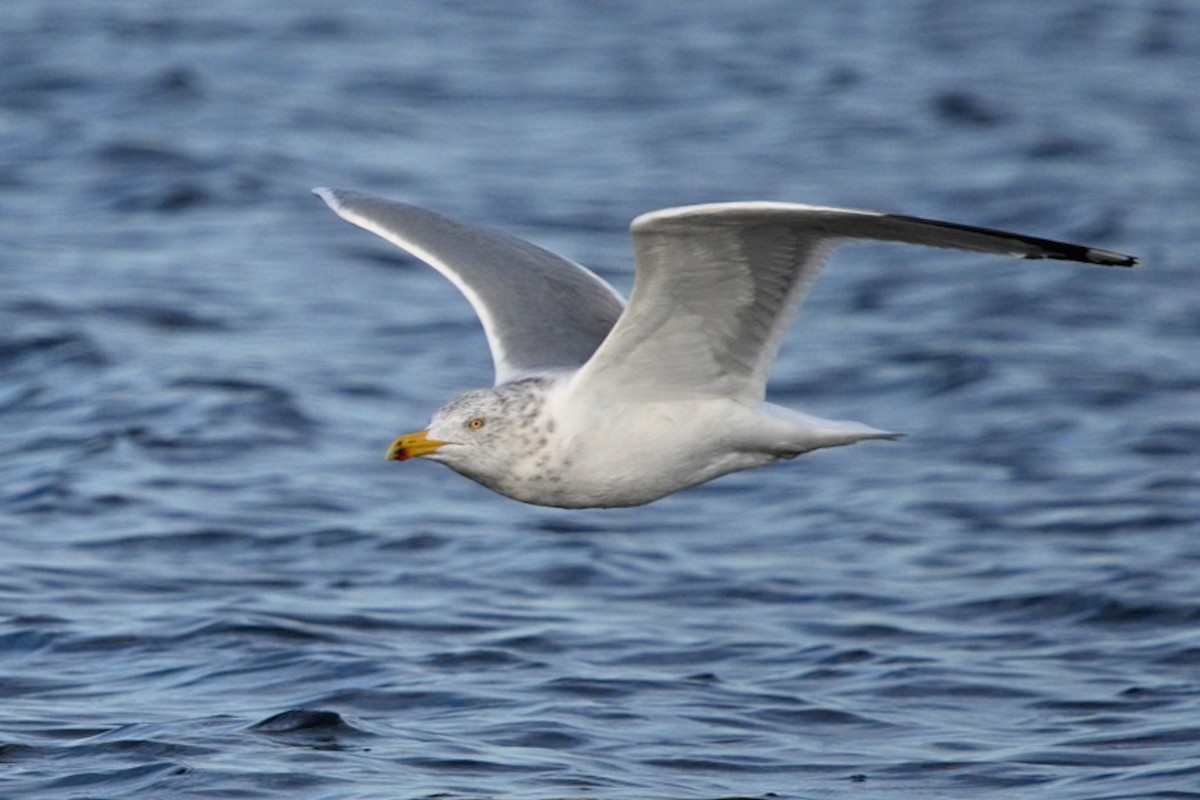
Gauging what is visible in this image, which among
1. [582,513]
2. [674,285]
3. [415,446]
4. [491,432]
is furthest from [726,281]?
[582,513]

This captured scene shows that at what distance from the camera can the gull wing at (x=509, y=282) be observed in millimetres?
8102

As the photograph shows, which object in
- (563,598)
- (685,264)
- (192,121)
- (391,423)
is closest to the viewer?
(685,264)

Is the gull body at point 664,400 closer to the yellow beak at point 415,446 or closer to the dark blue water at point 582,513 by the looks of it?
the yellow beak at point 415,446

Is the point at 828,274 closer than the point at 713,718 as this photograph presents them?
No

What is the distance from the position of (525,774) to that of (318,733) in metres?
0.89

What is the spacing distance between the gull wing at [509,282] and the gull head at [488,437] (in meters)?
0.63

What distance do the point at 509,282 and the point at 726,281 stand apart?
6.12ft

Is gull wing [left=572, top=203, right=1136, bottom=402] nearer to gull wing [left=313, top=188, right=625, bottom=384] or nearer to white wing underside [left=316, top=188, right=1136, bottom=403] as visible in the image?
white wing underside [left=316, top=188, right=1136, bottom=403]

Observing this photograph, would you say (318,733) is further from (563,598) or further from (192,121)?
(192,121)

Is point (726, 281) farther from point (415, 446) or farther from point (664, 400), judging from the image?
point (415, 446)

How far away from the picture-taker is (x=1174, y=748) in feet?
27.0

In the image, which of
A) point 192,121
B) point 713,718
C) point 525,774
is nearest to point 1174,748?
point 713,718

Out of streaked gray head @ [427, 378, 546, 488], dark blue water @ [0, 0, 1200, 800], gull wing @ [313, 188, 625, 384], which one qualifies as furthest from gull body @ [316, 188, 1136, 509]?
dark blue water @ [0, 0, 1200, 800]

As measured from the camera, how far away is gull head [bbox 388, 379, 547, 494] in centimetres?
715
